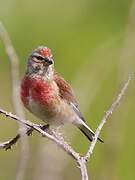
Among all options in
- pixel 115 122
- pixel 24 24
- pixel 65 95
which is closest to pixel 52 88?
pixel 65 95

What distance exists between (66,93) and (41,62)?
33 cm

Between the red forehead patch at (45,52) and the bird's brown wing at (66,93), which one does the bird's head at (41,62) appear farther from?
the bird's brown wing at (66,93)

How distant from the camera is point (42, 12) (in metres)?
12.5

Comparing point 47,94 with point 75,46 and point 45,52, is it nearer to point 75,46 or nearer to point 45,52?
point 45,52

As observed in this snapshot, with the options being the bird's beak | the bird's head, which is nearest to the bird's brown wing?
the bird's head

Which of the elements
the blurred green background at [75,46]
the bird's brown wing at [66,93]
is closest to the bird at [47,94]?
the bird's brown wing at [66,93]

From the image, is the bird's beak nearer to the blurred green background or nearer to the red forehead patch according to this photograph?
the red forehead patch

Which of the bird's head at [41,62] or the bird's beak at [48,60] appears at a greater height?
the bird's head at [41,62]

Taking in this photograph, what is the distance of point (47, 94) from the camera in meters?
5.82

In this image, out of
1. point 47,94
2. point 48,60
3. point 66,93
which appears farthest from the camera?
point 66,93

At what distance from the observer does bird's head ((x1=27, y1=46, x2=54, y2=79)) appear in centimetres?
574

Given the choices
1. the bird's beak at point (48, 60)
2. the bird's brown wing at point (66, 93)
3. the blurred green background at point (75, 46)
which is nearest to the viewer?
the bird's beak at point (48, 60)

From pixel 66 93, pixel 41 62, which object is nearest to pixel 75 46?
pixel 66 93

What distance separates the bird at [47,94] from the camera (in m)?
5.73
